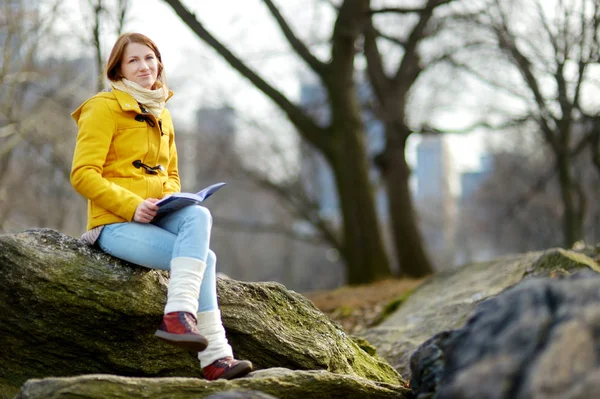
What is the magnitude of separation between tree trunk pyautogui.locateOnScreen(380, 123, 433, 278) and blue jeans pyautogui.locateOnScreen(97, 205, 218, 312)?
10.5 meters

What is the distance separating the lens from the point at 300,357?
445cm

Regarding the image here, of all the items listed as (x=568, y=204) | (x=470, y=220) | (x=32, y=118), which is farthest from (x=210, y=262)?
(x=470, y=220)

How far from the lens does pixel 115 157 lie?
4199 mm

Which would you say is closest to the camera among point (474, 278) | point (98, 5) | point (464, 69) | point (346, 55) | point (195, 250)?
point (195, 250)

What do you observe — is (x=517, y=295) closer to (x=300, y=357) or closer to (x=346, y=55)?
(x=300, y=357)

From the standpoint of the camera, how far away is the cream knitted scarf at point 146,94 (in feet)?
14.0

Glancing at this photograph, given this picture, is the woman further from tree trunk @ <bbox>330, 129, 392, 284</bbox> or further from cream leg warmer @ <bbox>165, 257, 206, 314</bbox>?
tree trunk @ <bbox>330, 129, 392, 284</bbox>

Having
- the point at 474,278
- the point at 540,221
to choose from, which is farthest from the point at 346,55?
the point at 540,221

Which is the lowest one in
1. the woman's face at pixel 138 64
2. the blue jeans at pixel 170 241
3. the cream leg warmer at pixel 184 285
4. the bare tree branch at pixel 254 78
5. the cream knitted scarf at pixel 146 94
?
the cream leg warmer at pixel 184 285

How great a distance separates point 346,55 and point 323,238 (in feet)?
28.7

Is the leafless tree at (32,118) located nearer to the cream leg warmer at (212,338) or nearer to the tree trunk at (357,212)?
the tree trunk at (357,212)

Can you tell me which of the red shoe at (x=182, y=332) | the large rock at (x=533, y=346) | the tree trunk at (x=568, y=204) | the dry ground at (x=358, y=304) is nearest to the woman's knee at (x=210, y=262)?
the red shoe at (x=182, y=332)

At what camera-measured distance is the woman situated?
3.75 metres

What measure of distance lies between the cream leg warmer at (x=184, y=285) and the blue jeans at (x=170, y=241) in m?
0.05
